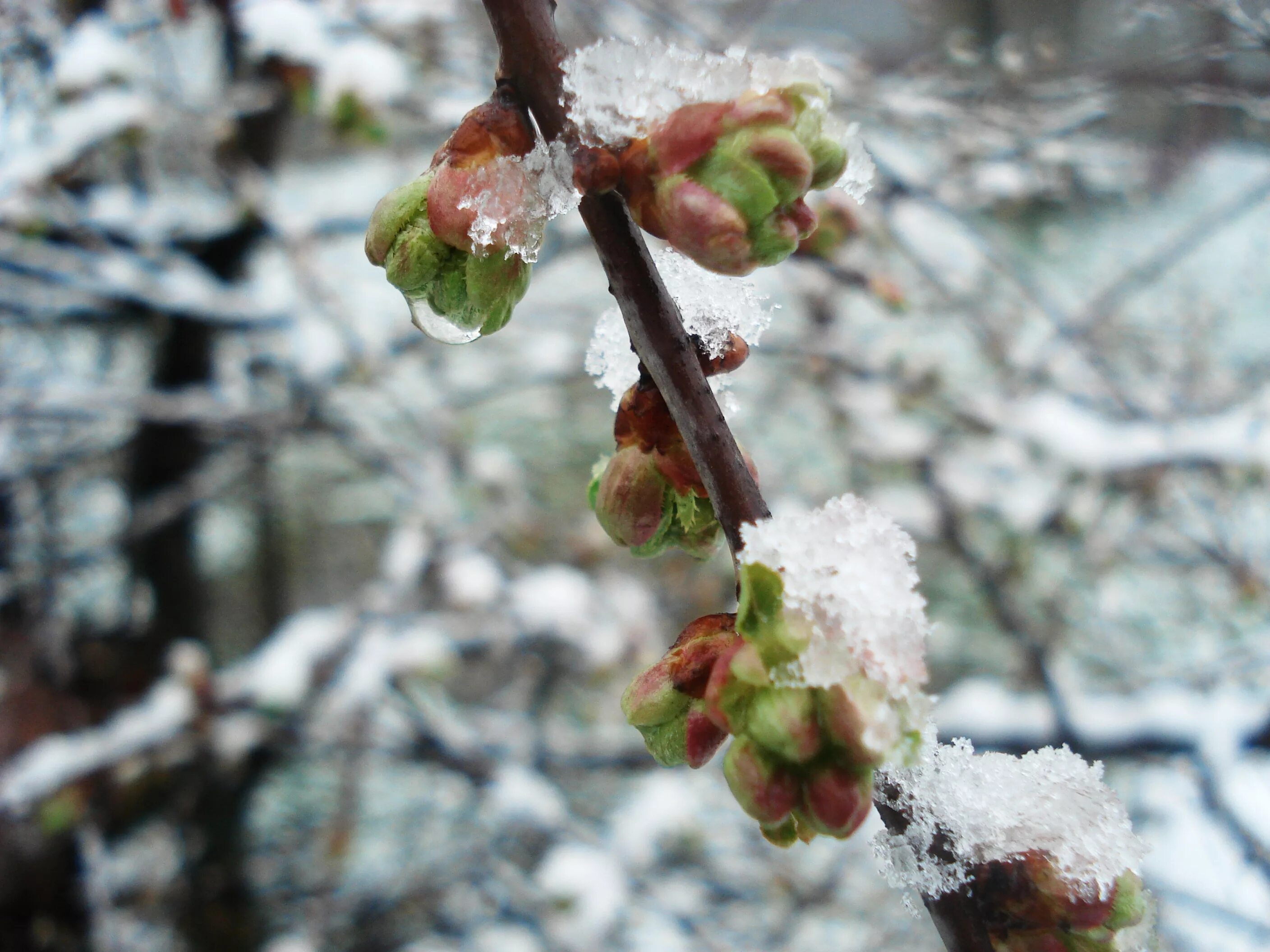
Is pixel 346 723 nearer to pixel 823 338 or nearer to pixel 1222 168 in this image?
pixel 823 338

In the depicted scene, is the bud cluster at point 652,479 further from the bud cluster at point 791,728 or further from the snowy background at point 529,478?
the snowy background at point 529,478

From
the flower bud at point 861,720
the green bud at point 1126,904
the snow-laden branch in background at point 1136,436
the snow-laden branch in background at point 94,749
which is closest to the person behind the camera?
the flower bud at point 861,720

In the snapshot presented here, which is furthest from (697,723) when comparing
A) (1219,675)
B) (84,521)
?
(84,521)

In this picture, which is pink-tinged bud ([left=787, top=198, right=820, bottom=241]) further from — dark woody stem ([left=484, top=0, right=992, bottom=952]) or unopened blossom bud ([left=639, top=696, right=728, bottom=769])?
unopened blossom bud ([left=639, top=696, right=728, bottom=769])

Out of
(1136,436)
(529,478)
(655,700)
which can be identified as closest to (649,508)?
(655,700)

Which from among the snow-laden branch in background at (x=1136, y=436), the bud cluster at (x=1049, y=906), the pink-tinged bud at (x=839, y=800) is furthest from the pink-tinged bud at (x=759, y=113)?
the snow-laden branch in background at (x=1136, y=436)

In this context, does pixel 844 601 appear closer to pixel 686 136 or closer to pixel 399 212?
pixel 686 136

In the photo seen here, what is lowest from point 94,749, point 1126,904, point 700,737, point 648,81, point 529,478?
point 529,478
